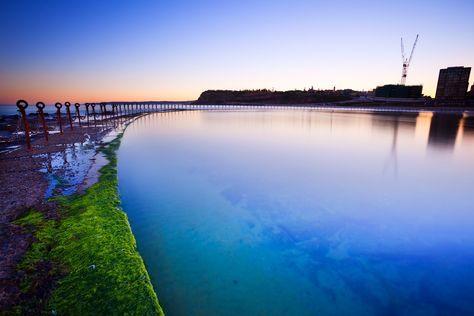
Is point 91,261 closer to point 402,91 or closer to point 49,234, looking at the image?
point 49,234

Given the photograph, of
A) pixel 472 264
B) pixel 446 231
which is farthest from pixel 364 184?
pixel 472 264

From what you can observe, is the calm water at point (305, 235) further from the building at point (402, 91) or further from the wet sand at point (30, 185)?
the building at point (402, 91)

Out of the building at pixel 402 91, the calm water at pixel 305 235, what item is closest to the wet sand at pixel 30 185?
the calm water at pixel 305 235

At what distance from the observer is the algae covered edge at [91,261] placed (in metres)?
2.83

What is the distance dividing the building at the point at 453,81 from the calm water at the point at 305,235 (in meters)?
174

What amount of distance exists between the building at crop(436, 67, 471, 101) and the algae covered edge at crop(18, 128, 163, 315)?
593ft

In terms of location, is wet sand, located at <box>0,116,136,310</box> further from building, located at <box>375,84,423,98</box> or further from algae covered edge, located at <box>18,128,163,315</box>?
building, located at <box>375,84,423,98</box>

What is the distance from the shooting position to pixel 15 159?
9875 mm

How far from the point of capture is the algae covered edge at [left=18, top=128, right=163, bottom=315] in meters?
2.83

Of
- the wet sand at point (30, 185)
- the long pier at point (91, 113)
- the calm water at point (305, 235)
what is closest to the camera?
the wet sand at point (30, 185)

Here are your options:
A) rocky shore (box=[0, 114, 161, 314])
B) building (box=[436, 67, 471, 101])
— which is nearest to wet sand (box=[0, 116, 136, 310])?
rocky shore (box=[0, 114, 161, 314])

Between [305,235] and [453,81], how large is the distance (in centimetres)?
19391

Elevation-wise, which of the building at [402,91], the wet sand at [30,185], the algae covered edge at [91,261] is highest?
the building at [402,91]

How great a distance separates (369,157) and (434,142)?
23.6 feet
